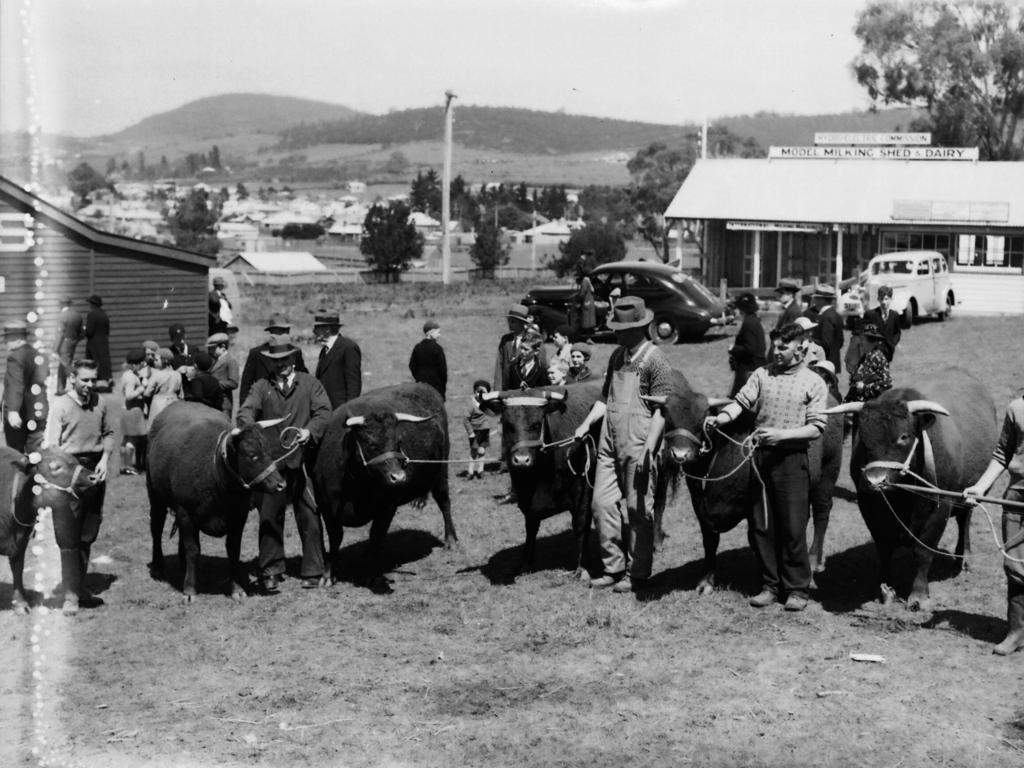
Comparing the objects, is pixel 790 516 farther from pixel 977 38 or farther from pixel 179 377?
pixel 977 38

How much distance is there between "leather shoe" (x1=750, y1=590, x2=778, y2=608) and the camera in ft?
34.4

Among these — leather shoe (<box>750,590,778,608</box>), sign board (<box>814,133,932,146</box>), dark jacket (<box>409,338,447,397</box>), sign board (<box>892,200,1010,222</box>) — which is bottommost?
leather shoe (<box>750,590,778,608</box>)

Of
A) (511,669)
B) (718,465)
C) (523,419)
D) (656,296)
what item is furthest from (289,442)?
(656,296)

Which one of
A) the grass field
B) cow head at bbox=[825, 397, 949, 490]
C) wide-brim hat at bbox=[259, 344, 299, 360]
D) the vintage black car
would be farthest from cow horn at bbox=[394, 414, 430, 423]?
the vintage black car

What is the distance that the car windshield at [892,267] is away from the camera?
29172 mm

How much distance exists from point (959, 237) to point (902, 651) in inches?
1026

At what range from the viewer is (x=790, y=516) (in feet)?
33.9

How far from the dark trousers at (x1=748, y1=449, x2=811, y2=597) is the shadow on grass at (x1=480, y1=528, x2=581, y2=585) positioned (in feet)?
5.86

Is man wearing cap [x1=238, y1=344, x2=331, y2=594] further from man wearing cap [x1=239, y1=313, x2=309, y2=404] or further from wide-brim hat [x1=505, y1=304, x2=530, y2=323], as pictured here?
wide-brim hat [x1=505, y1=304, x2=530, y2=323]

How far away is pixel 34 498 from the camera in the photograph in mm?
10570

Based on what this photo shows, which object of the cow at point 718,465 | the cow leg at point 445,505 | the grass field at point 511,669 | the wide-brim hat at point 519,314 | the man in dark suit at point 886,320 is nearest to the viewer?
the grass field at point 511,669

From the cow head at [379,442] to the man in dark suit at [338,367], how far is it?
2258mm

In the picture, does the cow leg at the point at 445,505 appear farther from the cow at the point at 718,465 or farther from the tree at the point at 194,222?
the tree at the point at 194,222

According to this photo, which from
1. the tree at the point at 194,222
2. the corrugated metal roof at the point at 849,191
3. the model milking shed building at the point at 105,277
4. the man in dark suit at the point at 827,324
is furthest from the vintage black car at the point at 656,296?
the tree at the point at 194,222
